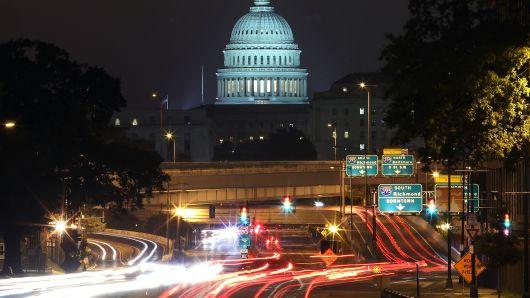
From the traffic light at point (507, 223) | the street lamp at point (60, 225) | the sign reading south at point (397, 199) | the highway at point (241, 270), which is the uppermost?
the sign reading south at point (397, 199)

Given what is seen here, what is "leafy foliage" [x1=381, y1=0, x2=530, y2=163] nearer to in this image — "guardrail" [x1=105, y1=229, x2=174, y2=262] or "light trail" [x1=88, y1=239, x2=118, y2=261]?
"guardrail" [x1=105, y1=229, x2=174, y2=262]

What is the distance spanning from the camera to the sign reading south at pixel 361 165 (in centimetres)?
9881

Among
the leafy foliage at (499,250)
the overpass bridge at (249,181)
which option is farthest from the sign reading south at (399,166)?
the leafy foliage at (499,250)

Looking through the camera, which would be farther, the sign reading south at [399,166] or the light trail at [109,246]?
the light trail at [109,246]

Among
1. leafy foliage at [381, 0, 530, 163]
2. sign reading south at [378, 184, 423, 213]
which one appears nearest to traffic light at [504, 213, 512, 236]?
leafy foliage at [381, 0, 530, 163]

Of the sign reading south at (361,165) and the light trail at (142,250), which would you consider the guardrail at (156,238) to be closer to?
the light trail at (142,250)

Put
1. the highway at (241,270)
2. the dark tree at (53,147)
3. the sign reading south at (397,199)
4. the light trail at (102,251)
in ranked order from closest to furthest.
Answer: the highway at (241,270) → the dark tree at (53,147) → the sign reading south at (397,199) → the light trail at (102,251)

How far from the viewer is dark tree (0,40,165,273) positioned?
7944cm

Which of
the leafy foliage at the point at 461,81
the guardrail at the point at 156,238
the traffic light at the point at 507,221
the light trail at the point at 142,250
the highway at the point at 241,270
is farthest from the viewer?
the guardrail at the point at 156,238

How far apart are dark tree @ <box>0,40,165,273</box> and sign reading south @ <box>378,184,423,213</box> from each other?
13.8 meters

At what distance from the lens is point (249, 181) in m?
131

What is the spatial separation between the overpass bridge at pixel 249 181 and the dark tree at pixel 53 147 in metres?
19.3

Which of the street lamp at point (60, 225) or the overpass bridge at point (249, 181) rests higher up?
the overpass bridge at point (249, 181)

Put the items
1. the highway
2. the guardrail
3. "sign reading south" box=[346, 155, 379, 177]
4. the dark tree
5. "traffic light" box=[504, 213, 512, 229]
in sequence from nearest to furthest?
the highway, "traffic light" box=[504, 213, 512, 229], the dark tree, "sign reading south" box=[346, 155, 379, 177], the guardrail
